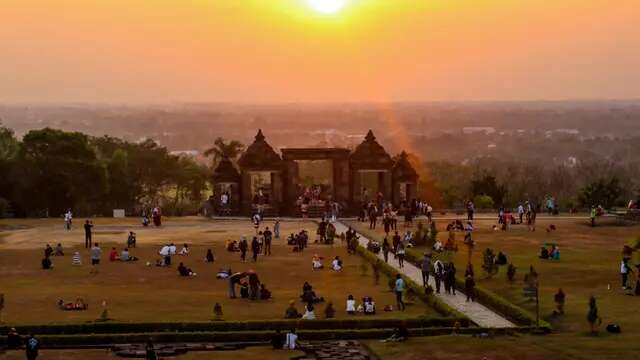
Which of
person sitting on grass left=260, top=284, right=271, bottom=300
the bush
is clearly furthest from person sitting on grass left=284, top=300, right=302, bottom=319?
the bush

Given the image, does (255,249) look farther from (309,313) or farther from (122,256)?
(309,313)

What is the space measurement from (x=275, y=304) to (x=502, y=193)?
50.7 m

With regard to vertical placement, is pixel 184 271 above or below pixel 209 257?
below

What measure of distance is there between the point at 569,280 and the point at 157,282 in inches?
685

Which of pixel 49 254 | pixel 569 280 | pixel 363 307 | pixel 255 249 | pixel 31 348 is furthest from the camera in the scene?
pixel 255 249

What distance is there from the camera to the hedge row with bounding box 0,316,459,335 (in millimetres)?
40125

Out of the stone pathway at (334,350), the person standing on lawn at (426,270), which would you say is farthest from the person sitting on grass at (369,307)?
the person standing on lawn at (426,270)


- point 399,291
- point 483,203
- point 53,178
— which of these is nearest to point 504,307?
point 399,291

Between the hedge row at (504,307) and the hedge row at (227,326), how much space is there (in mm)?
2243

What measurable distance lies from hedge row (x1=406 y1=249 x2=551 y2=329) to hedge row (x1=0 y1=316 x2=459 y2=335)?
88.3 inches

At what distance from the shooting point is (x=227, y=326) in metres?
40.5

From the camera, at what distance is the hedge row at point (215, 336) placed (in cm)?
3900

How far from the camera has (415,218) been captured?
271 ft

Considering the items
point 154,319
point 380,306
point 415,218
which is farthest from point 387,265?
point 415,218
